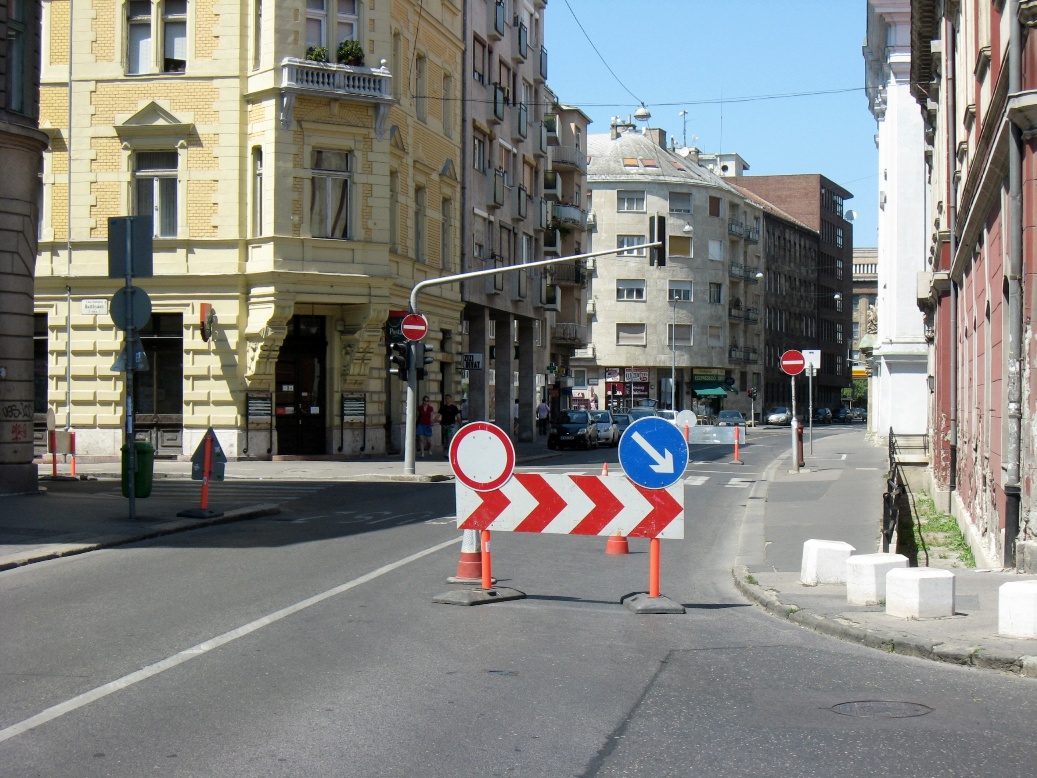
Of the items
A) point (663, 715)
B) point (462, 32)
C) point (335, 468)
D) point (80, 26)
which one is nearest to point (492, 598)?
point (663, 715)

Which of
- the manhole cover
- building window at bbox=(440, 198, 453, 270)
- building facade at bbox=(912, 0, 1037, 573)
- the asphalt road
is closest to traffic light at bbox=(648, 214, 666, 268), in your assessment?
building facade at bbox=(912, 0, 1037, 573)

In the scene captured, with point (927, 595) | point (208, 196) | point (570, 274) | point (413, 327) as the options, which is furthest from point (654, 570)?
point (570, 274)

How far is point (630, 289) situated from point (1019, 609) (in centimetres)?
8171

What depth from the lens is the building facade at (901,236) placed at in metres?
45.8

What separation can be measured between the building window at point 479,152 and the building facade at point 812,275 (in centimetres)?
6409

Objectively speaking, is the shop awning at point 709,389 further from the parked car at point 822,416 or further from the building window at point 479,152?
the building window at point 479,152

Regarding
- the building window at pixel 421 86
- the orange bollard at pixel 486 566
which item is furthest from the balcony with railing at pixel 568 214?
the orange bollard at pixel 486 566

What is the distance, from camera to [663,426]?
1030 centimetres

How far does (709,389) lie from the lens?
92062mm

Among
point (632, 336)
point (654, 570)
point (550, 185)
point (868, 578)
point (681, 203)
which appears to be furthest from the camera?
point (681, 203)

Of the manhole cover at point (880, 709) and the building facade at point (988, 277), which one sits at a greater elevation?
the building facade at point (988, 277)

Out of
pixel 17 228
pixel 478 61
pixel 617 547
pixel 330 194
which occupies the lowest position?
pixel 617 547

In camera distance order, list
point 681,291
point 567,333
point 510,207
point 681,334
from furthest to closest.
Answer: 1. point 681,291
2. point 681,334
3. point 567,333
4. point 510,207

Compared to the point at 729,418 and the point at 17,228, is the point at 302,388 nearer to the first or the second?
the point at 17,228
